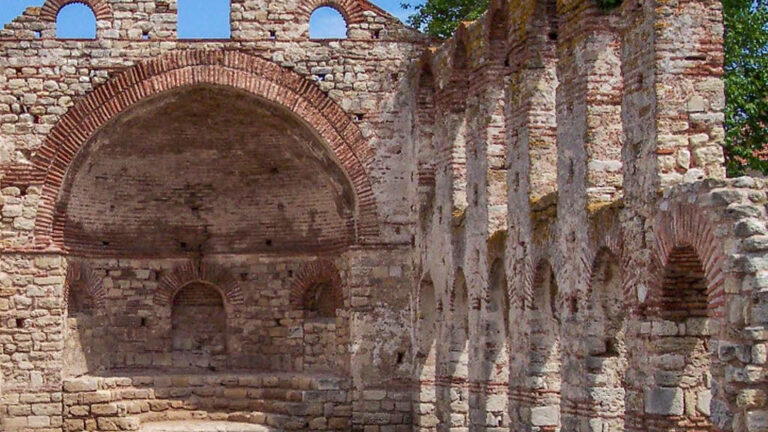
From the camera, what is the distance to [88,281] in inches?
869

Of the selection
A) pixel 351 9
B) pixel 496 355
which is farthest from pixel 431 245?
pixel 351 9

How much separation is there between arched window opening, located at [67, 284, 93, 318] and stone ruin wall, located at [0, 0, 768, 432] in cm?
20

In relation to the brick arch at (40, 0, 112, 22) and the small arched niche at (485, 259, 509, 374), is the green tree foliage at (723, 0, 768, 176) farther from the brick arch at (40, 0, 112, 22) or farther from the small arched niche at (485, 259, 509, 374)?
the brick arch at (40, 0, 112, 22)

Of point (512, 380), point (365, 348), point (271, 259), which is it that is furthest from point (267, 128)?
point (512, 380)

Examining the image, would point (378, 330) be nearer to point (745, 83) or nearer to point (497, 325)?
point (497, 325)

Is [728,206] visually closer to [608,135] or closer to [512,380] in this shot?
[608,135]

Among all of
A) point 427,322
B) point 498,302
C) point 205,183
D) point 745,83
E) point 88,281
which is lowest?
point 427,322

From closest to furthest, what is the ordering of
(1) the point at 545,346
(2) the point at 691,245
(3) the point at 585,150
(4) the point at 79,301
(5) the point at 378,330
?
(2) the point at 691,245 < (3) the point at 585,150 < (1) the point at 545,346 < (5) the point at 378,330 < (4) the point at 79,301

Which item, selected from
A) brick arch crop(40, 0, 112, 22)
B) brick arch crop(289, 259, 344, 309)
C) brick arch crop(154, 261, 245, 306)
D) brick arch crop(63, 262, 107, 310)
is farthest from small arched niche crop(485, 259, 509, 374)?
brick arch crop(40, 0, 112, 22)

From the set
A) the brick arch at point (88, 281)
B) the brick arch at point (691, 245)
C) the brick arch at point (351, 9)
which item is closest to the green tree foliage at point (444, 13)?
the brick arch at point (351, 9)

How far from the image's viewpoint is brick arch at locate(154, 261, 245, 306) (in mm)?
23281

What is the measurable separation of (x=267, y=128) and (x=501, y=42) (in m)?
6.21

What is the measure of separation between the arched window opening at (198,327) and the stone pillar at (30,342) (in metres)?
3.41

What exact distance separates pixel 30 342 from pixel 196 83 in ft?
15.4
